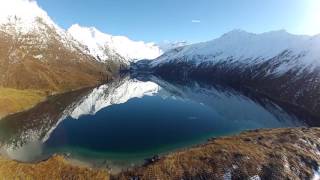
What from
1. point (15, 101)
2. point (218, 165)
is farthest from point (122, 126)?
point (15, 101)

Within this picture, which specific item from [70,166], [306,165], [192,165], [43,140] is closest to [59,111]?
[43,140]

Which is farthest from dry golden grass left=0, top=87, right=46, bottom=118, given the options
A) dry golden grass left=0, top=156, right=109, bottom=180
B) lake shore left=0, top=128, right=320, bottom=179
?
lake shore left=0, top=128, right=320, bottom=179

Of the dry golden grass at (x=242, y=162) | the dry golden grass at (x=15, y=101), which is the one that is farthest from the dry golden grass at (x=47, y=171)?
the dry golden grass at (x=15, y=101)

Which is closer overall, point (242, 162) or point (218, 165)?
point (218, 165)

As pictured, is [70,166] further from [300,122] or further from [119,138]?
[300,122]

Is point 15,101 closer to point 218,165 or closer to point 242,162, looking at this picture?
point 218,165

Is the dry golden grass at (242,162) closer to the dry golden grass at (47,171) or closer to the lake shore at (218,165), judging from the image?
the lake shore at (218,165)
